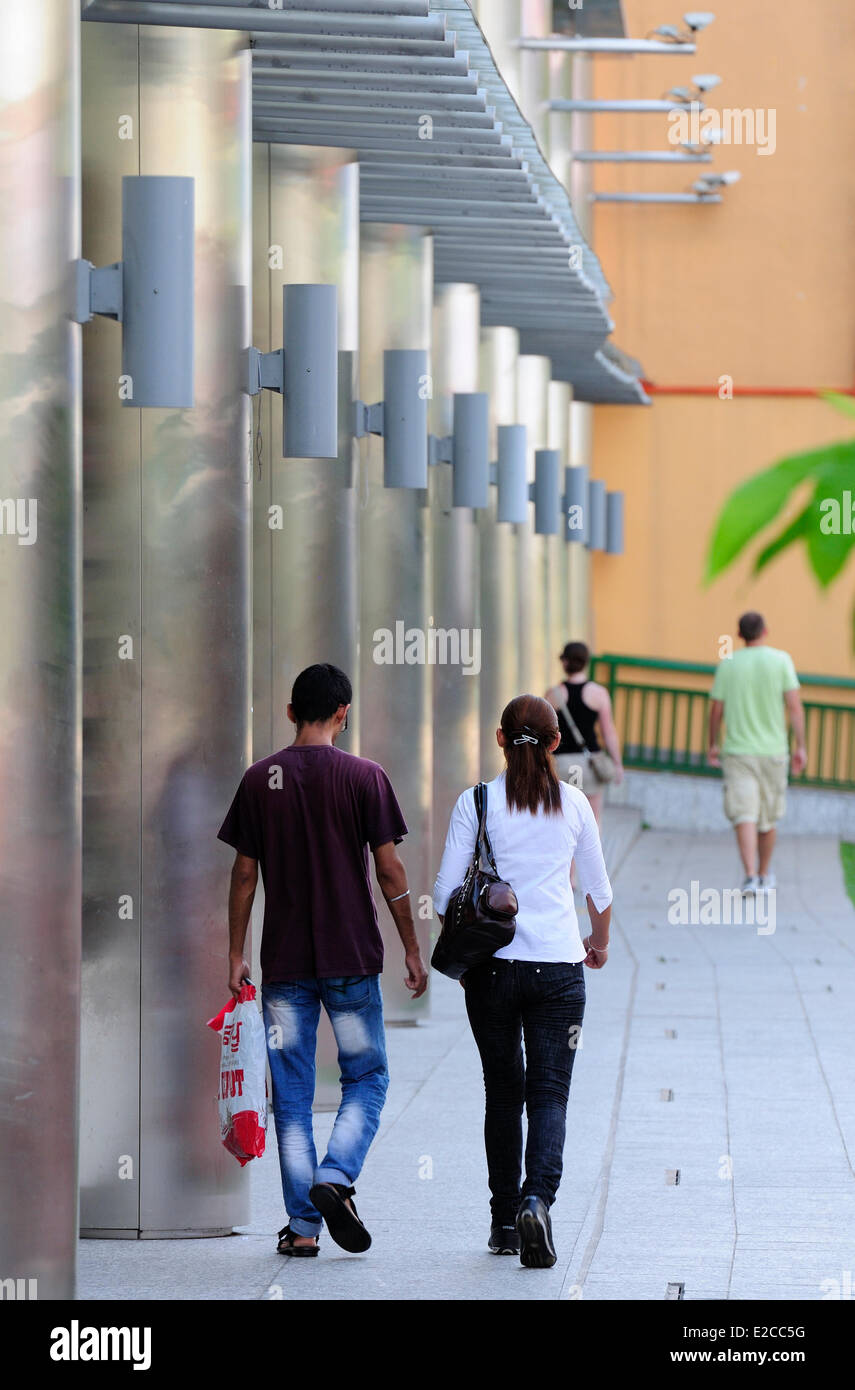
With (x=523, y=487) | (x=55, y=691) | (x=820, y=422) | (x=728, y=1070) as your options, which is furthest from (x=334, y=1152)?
(x=820, y=422)

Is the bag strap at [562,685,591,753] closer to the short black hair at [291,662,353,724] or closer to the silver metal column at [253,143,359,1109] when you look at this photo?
the silver metal column at [253,143,359,1109]

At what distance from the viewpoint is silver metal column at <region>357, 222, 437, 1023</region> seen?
11.8 m

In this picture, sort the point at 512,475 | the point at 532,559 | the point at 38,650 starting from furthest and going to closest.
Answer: the point at 532,559
the point at 512,475
the point at 38,650

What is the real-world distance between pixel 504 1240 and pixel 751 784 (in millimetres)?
10605

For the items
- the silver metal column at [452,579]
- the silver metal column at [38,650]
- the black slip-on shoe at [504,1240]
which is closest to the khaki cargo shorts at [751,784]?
the silver metal column at [452,579]

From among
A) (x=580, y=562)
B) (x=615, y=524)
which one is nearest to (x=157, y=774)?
(x=580, y=562)

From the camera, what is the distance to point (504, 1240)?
6961 mm

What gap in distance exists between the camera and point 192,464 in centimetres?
741

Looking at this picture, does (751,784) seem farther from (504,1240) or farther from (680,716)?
(680,716)

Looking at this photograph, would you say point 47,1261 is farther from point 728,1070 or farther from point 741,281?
point 741,281

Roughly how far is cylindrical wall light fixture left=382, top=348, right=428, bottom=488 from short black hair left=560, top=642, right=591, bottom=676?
4.96 m

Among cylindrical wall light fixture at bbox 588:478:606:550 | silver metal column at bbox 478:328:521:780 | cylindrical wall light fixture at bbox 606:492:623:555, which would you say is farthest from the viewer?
cylindrical wall light fixture at bbox 606:492:623:555

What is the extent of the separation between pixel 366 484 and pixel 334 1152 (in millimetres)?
5849

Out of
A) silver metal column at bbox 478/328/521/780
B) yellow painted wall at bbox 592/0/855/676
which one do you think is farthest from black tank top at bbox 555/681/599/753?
yellow painted wall at bbox 592/0/855/676
